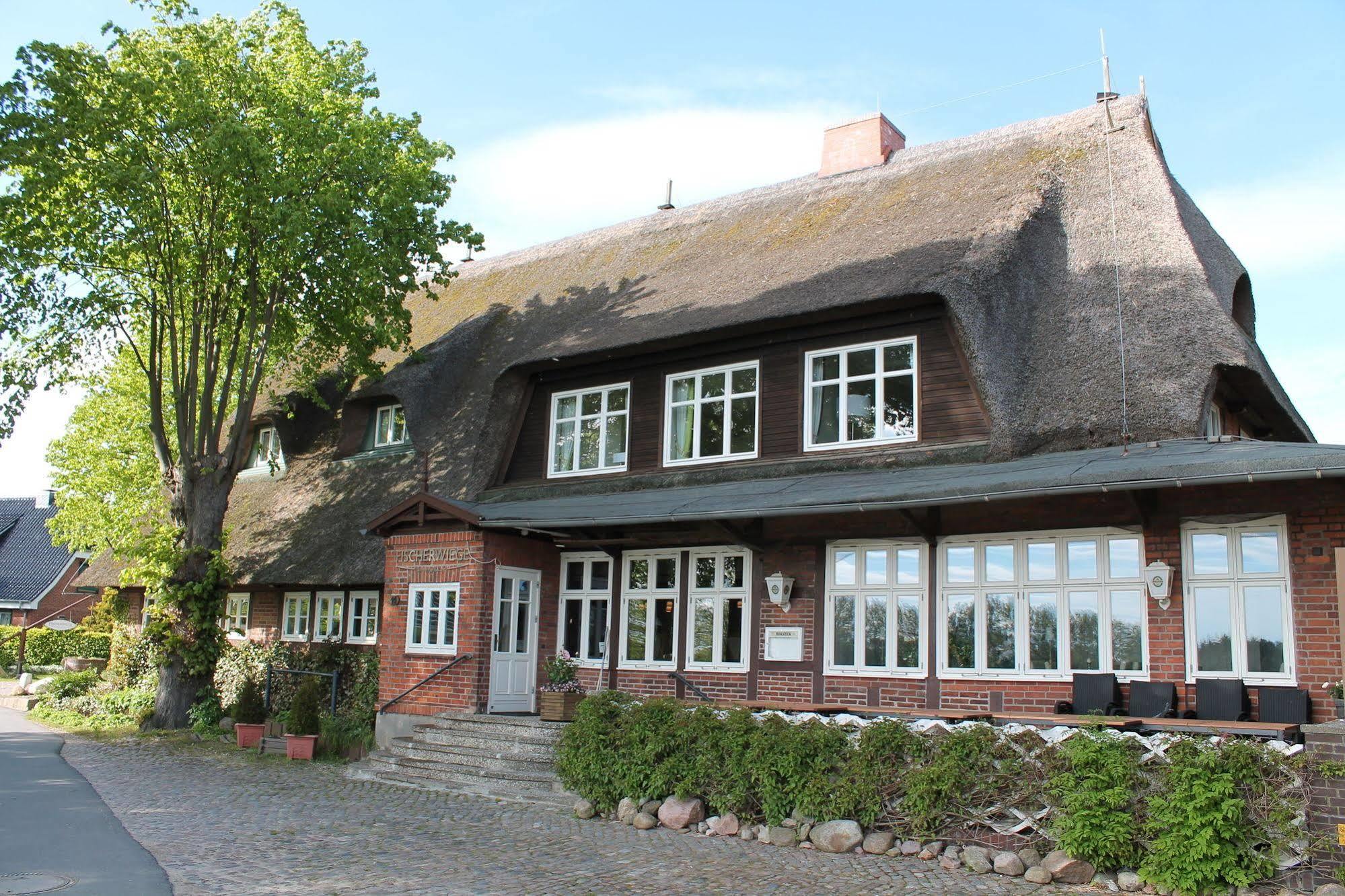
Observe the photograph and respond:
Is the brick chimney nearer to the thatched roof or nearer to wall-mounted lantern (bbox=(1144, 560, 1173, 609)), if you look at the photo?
the thatched roof

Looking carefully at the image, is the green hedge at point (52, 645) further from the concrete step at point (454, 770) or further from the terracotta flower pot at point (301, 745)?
the concrete step at point (454, 770)

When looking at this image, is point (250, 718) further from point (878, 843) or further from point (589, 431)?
point (878, 843)

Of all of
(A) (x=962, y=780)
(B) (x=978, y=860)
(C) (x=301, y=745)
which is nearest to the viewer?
(B) (x=978, y=860)

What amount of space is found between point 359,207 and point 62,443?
12.9 metres

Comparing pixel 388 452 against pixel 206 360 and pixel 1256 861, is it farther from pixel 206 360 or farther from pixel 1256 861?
pixel 1256 861

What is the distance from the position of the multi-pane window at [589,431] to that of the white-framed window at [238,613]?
8.17 m

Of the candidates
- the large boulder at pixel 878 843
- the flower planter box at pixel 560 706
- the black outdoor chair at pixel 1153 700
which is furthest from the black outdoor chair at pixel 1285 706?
the flower planter box at pixel 560 706

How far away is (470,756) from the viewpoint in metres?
12.5

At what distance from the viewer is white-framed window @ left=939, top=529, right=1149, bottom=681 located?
1063 cm

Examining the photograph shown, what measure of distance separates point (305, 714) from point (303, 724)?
0.48ft

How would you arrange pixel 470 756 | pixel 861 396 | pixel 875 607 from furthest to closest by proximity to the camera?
pixel 861 396 → pixel 470 756 → pixel 875 607

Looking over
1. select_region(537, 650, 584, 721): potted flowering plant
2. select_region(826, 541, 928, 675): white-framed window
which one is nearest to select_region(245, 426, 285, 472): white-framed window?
select_region(537, 650, 584, 721): potted flowering plant

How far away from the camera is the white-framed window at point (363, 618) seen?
58.8 ft

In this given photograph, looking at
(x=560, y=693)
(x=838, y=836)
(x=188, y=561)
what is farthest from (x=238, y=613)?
(x=838, y=836)
